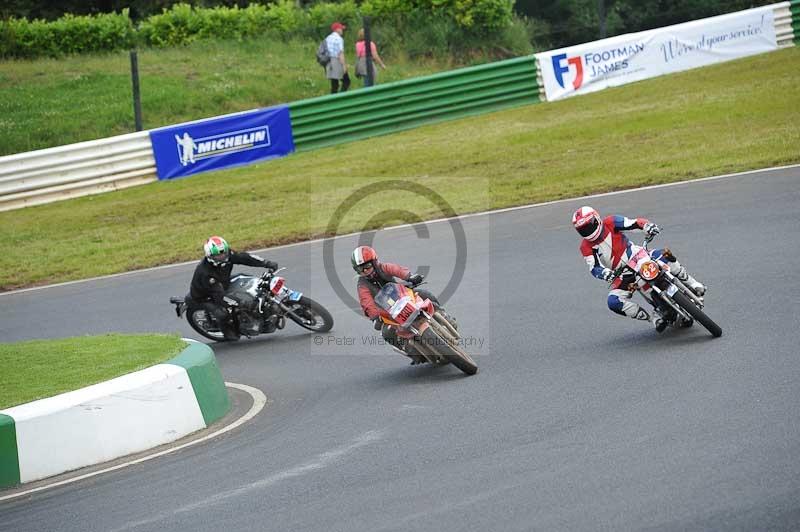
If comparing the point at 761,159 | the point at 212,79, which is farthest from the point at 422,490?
the point at 212,79

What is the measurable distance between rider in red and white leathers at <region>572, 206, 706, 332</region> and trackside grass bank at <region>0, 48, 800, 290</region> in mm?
6275

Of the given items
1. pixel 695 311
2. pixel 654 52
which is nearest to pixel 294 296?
pixel 695 311

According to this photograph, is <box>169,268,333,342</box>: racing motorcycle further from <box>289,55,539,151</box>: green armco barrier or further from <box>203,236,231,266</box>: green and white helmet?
<box>289,55,539,151</box>: green armco barrier

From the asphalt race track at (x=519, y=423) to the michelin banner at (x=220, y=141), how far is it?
10.4 m

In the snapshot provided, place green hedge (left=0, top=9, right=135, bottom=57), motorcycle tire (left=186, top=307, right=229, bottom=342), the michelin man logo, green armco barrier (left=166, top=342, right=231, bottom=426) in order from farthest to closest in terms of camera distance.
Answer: green hedge (left=0, top=9, right=135, bottom=57) < the michelin man logo < motorcycle tire (left=186, top=307, right=229, bottom=342) < green armco barrier (left=166, top=342, right=231, bottom=426)

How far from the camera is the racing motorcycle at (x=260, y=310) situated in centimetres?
1384

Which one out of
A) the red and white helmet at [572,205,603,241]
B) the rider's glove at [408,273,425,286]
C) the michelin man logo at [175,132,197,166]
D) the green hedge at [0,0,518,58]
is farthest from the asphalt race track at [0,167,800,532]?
the green hedge at [0,0,518,58]

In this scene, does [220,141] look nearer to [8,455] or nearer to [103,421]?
[103,421]

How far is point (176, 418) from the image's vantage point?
379 inches

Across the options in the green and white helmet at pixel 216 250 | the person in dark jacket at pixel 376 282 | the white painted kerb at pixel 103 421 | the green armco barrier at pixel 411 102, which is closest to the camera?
the white painted kerb at pixel 103 421

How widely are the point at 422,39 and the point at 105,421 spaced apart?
2825cm

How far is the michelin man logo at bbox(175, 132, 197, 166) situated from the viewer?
2572cm

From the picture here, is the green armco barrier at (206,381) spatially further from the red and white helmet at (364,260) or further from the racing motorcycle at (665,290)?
the racing motorcycle at (665,290)

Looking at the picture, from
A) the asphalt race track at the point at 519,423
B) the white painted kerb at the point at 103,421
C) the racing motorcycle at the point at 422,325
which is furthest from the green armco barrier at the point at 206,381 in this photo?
the racing motorcycle at the point at 422,325
